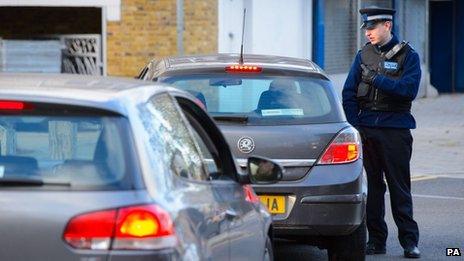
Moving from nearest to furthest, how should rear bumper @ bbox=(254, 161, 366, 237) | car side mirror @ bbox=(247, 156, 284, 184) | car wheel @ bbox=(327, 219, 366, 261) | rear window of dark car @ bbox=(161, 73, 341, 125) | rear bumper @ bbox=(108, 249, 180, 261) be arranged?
rear bumper @ bbox=(108, 249, 180, 261) < car side mirror @ bbox=(247, 156, 284, 184) < rear bumper @ bbox=(254, 161, 366, 237) < rear window of dark car @ bbox=(161, 73, 341, 125) < car wheel @ bbox=(327, 219, 366, 261)

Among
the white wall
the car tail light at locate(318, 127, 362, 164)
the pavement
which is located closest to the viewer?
the car tail light at locate(318, 127, 362, 164)

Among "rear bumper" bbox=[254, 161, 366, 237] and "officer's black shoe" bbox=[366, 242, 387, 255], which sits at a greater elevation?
"rear bumper" bbox=[254, 161, 366, 237]

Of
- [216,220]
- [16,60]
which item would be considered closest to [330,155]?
[216,220]

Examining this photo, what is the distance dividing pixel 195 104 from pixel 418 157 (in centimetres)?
1265

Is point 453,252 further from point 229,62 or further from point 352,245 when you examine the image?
point 229,62

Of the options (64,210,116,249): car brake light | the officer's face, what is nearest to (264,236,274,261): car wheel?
(64,210,116,249): car brake light

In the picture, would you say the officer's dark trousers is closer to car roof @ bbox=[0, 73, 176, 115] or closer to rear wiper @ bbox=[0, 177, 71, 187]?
car roof @ bbox=[0, 73, 176, 115]

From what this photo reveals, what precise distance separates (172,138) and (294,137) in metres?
3.22

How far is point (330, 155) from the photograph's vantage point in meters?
8.84

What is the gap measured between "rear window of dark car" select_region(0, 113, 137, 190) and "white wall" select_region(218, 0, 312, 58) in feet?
54.9

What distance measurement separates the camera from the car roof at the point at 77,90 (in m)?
5.18

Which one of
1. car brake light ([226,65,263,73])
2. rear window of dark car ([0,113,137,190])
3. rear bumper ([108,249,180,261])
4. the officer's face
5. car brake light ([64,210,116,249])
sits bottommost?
rear bumper ([108,249,180,261])

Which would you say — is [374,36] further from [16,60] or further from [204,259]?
[16,60]

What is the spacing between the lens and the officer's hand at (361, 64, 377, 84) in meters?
10.0
